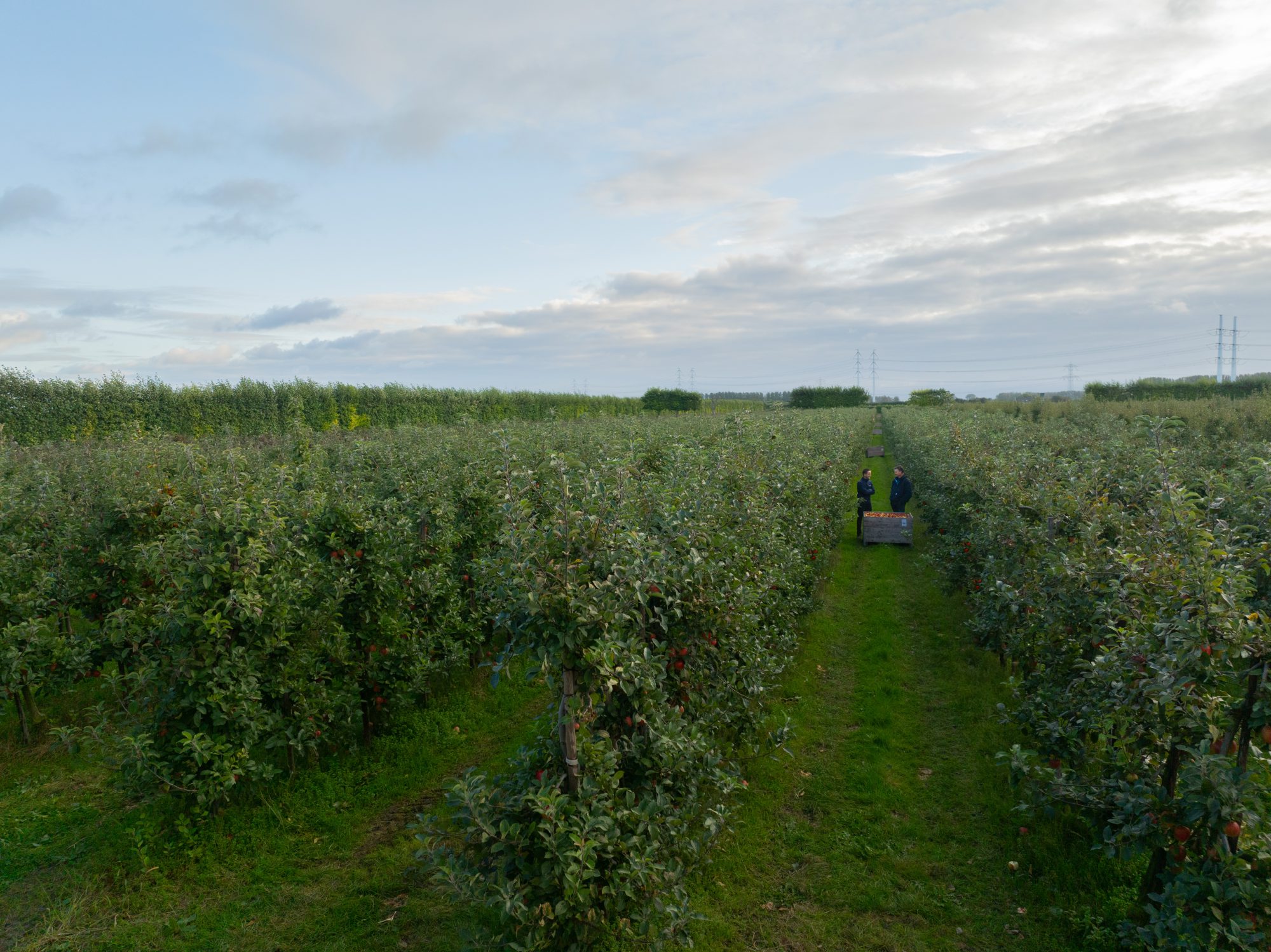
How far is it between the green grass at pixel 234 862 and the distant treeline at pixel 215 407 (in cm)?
811

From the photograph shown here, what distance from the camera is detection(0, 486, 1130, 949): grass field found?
504 centimetres

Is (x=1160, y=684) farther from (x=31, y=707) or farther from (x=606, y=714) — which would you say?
(x=31, y=707)

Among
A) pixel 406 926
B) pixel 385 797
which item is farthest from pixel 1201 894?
pixel 385 797

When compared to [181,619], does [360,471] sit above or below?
above

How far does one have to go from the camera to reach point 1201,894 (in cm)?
368

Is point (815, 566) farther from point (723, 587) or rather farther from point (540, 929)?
point (540, 929)

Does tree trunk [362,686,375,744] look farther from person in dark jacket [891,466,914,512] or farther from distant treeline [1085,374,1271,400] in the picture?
distant treeline [1085,374,1271,400]

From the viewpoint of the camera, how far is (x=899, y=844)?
6.08 m

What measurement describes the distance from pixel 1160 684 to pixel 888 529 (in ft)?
48.8

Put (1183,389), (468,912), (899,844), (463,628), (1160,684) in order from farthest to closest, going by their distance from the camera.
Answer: (1183,389)
(463,628)
(899,844)
(468,912)
(1160,684)

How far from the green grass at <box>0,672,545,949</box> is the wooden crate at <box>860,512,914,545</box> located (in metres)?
13.0

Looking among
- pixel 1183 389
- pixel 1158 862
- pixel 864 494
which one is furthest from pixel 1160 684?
pixel 1183 389

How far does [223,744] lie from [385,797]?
1.87 metres

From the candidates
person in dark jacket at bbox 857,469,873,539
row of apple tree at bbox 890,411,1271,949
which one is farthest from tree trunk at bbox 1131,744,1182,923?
person in dark jacket at bbox 857,469,873,539
